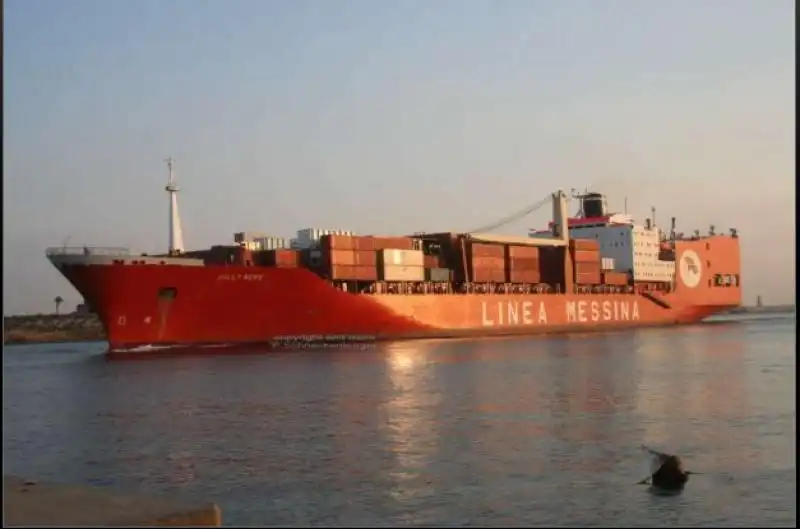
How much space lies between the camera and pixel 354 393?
21609 mm

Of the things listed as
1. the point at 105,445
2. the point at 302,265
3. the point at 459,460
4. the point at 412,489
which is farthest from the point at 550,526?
the point at 302,265

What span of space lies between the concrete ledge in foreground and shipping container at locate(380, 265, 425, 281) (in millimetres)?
34991

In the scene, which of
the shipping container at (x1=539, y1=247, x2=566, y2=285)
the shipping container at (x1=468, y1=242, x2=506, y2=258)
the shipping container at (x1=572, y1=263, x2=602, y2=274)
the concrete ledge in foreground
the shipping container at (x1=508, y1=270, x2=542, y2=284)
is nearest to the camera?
the concrete ledge in foreground

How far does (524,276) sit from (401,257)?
11333 mm

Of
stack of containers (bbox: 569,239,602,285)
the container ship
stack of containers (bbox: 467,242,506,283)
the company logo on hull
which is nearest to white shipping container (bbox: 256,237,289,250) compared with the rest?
the container ship

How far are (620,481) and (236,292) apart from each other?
27.4 metres

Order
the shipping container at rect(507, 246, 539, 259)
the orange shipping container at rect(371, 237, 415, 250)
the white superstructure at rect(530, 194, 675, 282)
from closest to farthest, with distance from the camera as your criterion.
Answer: the orange shipping container at rect(371, 237, 415, 250) < the shipping container at rect(507, 246, 539, 259) < the white superstructure at rect(530, 194, 675, 282)

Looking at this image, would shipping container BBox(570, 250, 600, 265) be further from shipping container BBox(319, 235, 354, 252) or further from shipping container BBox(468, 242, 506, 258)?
shipping container BBox(319, 235, 354, 252)

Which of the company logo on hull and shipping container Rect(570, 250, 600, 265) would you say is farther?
the company logo on hull

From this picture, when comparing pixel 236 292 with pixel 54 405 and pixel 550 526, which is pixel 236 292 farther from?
pixel 550 526

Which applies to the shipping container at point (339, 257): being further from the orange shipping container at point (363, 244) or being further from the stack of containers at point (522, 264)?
the stack of containers at point (522, 264)

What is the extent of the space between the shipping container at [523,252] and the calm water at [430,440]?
23.3 meters

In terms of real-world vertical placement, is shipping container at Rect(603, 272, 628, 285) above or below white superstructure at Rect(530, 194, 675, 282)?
below

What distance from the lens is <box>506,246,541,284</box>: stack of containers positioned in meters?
51.1
